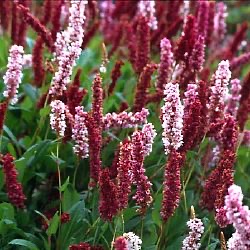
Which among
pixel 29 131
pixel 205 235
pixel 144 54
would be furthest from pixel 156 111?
pixel 205 235

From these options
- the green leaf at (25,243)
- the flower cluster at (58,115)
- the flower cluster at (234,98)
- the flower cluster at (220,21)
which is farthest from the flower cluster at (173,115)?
the flower cluster at (220,21)

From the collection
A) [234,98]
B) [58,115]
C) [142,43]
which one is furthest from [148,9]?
[58,115]

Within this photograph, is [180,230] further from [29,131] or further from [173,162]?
[29,131]

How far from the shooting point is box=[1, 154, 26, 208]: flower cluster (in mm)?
2381

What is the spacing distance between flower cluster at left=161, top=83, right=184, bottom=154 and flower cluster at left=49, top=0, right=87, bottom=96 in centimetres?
52

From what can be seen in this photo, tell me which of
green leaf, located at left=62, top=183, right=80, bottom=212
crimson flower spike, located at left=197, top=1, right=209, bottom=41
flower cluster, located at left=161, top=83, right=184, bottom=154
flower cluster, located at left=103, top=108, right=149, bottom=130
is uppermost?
crimson flower spike, located at left=197, top=1, right=209, bottom=41

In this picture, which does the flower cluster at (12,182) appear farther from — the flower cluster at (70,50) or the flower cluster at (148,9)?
the flower cluster at (148,9)

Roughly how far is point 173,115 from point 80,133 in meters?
0.39

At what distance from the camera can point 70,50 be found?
105 inches

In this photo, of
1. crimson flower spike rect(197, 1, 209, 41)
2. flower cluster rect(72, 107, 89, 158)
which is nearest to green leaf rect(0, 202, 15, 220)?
flower cluster rect(72, 107, 89, 158)

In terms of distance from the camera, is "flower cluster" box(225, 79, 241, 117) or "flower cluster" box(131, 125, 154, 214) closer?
"flower cluster" box(131, 125, 154, 214)

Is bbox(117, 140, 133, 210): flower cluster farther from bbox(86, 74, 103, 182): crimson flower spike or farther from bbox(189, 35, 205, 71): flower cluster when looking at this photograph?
bbox(189, 35, 205, 71): flower cluster

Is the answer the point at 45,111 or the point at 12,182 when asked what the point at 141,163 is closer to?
the point at 12,182

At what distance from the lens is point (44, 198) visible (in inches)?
120
